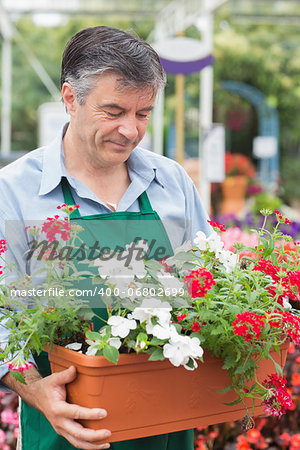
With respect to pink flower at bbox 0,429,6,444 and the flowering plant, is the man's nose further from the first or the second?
pink flower at bbox 0,429,6,444

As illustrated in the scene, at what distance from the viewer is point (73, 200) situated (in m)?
1.48

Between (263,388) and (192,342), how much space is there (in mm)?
231

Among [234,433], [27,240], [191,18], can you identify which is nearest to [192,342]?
[27,240]

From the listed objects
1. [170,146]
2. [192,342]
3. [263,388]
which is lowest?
[170,146]

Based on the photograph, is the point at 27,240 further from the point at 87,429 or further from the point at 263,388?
the point at 263,388

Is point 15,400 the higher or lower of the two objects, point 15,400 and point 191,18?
the lower

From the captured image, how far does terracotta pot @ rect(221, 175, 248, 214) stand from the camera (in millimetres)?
8297

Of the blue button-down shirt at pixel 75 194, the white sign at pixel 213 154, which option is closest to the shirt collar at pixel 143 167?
the blue button-down shirt at pixel 75 194

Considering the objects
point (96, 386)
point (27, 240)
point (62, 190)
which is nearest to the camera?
point (96, 386)

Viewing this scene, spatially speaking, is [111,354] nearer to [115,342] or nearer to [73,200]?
[115,342]

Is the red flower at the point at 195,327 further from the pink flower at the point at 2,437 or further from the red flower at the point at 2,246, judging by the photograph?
the pink flower at the point at 2,437

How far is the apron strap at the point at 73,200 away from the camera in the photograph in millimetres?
1456

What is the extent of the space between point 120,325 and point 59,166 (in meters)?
0.53

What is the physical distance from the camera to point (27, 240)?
1.37 meters
